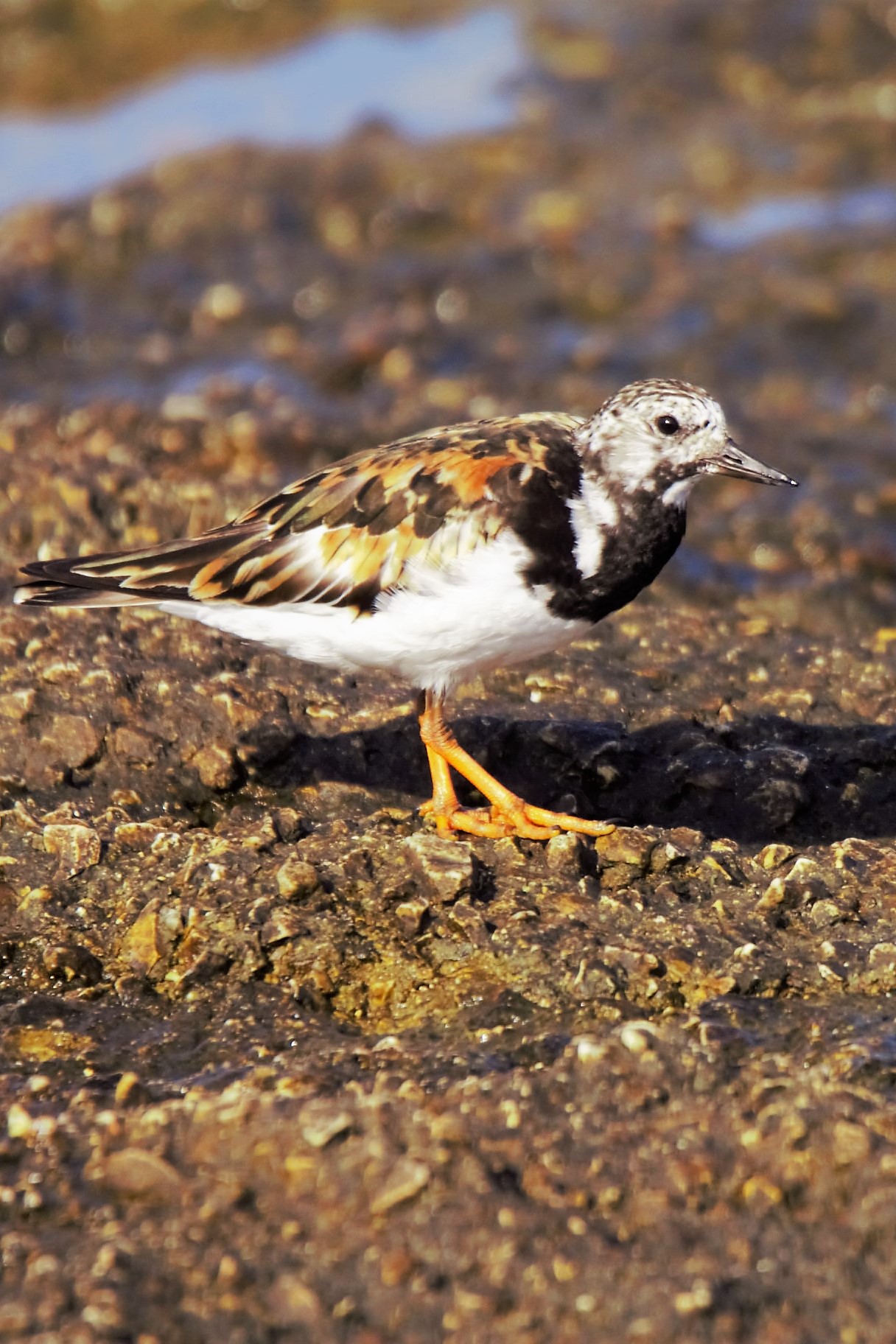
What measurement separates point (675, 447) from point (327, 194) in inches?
295

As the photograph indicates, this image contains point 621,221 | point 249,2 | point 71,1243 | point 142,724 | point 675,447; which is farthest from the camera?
point 249,2

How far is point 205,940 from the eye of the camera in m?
4.08

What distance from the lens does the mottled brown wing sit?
4523 millimetres

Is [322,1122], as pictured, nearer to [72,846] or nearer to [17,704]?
[72,846]

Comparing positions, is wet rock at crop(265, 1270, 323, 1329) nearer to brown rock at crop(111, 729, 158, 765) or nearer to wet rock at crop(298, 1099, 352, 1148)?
wet rock at crop(298, 1099, 352, 1148)

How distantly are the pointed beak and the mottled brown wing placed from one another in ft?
1.48

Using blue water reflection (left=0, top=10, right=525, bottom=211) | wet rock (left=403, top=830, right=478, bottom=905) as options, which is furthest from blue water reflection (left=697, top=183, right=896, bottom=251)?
wet rock (left=403, top=830, right=478, bottom=905)

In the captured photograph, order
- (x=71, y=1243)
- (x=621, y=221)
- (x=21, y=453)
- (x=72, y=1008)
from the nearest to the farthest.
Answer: (x=71, y=1243) → (x=72, y=1008) → (x=21, y=453) → (x=621, y=221)

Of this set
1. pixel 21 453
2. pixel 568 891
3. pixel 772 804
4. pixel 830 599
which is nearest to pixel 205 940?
pixel 568 891

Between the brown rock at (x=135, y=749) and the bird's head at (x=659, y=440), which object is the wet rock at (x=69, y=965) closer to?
the brown rock at (x=135, y=749)

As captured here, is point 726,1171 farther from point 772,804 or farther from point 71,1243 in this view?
point 772,804

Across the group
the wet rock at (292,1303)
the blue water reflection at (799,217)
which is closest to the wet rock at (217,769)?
the wet rock at (292,1303)

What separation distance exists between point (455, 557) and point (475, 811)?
0.79 meters

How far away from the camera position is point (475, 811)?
4.80 meters
